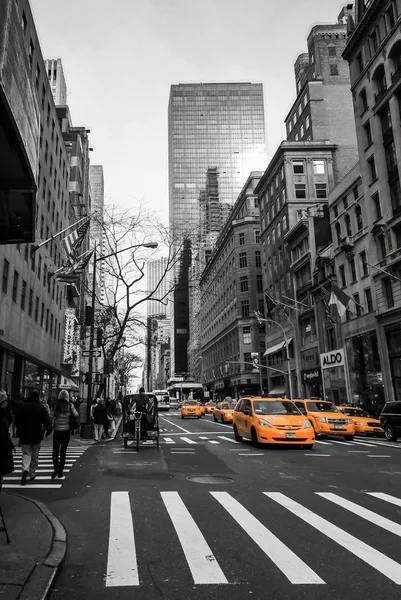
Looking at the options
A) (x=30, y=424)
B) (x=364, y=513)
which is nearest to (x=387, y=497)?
(x=364, y=513)

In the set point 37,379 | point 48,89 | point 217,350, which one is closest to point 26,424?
point 37,379

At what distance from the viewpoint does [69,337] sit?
4584 cm

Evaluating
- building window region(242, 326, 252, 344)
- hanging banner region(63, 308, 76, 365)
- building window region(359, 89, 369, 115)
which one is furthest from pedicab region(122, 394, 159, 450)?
building window region(242, 326, 252, 344)

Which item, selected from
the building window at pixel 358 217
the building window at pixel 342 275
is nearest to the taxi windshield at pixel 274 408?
the building window at pixel 358 217

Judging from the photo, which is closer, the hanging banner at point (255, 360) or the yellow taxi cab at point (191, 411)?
the yellow taxi cab at point (191, 411)

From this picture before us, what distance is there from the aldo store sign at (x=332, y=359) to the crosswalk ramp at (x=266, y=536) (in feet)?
117

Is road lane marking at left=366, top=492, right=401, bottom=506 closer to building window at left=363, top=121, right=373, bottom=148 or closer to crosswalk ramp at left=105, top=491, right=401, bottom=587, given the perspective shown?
crosswalk ramp at left=105, top=491, right=401, bottom=587

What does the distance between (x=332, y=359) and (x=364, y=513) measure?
3890 centimetres

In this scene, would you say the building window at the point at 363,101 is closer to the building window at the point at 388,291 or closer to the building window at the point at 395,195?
the building window at the point at 395,195

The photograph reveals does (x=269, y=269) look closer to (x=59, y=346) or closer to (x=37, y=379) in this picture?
(x=59, y=346)

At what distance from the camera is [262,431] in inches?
657

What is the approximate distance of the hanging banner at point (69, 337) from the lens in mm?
45219

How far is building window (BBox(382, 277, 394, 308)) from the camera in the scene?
35.1 m

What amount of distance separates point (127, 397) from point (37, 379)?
17719 mm
